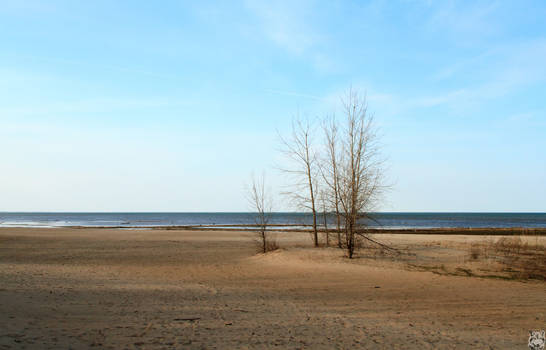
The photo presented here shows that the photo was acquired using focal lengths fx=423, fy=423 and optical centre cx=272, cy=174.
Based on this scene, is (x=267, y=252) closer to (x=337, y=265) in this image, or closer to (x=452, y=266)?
(x=337, y=265)

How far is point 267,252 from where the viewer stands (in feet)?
75.8

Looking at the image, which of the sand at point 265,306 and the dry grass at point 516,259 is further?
the dry grass at point 516,259

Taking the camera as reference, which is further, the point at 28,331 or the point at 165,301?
the point at 165,301

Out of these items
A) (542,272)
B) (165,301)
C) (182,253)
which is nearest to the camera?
(165,301)

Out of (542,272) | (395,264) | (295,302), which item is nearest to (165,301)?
(295,302)

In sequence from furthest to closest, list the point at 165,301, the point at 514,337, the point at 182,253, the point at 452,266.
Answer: the point at 182,253 → the point at 452,266 → the point at 165,301 → the point at 514,337

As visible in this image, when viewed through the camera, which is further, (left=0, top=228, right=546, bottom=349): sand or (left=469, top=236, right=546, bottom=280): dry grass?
(left=469, top=236, right=546, bottom=280): dry grass

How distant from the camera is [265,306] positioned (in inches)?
418

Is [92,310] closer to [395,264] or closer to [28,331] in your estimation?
[28,331]

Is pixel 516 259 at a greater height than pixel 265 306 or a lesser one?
greater

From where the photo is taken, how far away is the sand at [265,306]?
7.54m

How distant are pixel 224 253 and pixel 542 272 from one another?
15725 mm

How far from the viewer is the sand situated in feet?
24.7

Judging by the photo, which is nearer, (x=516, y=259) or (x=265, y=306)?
(x=265, y=306)
